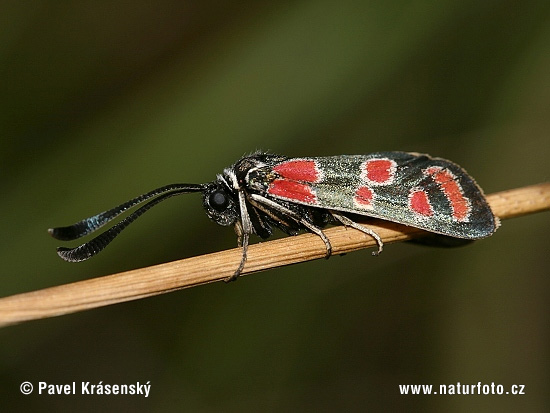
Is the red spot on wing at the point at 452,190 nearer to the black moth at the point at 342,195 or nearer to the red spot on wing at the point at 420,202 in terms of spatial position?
the black moth at the point at 342,195

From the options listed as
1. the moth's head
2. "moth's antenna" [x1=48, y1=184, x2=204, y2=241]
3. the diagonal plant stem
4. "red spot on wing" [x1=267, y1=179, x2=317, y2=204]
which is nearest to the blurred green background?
the moth's head

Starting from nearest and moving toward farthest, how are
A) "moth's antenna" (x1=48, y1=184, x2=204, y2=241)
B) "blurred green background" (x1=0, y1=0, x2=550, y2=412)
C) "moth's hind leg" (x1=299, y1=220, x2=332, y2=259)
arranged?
1. "moth's antenna" (x1=48, y1=184, x2=204, y2=241)
2. "moth's hind leg" (x1=299, y1=220, x2=332, y2=259)
3. "blurred green background" (x1=0, y1=0, x2=550, y2=412)

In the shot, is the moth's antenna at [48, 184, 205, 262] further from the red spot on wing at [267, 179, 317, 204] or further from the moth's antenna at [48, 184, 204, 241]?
the red spot on wing at [267, 179, 317, 204]

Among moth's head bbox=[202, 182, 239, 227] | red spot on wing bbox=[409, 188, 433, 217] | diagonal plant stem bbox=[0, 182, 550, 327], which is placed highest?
moth's head bbox=[202, 182, 239, 227]

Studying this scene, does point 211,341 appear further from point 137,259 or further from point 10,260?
point 10,260

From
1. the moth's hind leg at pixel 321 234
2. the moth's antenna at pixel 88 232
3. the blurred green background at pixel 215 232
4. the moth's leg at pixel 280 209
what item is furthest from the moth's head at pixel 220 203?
the blurred green background at pixel 215 232

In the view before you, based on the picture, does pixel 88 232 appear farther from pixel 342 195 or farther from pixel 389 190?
pixel 389 190

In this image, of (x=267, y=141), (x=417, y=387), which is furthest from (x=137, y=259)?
(x=417, y=387)
